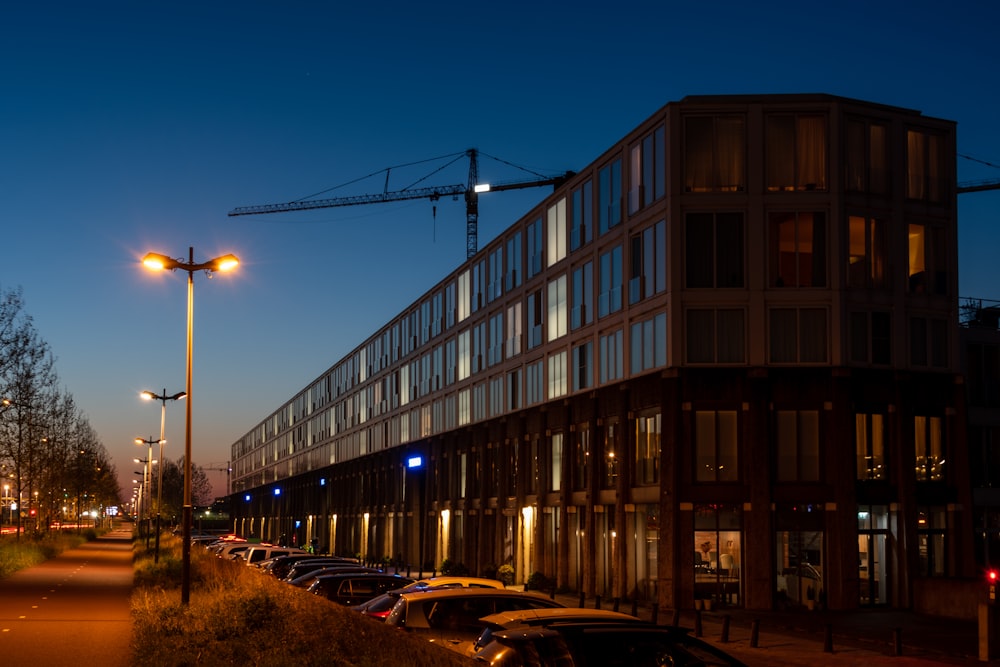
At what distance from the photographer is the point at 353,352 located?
105 m

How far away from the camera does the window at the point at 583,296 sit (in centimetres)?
4981

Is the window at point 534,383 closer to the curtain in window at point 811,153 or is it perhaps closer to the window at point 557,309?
the window at point 557,309

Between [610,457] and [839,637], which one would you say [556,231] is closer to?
[610,457]

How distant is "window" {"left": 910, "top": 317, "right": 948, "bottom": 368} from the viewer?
43750 mm

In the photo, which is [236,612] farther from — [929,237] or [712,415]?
[929,237]

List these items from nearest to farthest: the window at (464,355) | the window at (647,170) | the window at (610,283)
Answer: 1. the window at (647,170)
2. the window at (610,283)
3. the window at (464,355)

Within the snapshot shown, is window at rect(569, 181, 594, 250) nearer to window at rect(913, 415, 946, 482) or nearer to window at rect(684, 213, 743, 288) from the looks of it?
window at rect(684, 213, 743, 288)

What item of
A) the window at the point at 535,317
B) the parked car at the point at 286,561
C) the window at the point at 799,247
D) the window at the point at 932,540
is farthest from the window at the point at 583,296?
the window at the point at 932,540

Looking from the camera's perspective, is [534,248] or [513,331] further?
[513,331]

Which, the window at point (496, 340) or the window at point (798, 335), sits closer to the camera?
the window at point (798, 335)

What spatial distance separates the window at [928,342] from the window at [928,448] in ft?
6.76

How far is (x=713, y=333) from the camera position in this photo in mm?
42156

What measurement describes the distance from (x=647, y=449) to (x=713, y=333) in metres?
5.01

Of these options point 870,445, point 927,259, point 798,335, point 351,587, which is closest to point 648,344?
point 798,335
